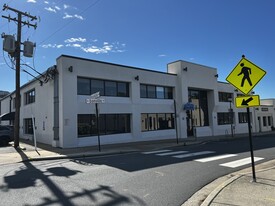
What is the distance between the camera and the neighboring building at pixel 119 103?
1791 centimetres

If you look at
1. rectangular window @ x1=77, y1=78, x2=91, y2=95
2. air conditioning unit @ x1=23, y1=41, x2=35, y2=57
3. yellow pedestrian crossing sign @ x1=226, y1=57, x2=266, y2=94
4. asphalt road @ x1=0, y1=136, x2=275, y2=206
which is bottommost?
asphalt road @ x1=0, y1=136, x2=275, y2=206

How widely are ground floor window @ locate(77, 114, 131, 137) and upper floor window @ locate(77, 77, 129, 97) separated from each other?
1.79m

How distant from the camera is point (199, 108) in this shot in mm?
29250

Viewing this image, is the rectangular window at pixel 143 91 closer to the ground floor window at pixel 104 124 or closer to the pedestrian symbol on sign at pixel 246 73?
the ground floor window at pixel 104 124

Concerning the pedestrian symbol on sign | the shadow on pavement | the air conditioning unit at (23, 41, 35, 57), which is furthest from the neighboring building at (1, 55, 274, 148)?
the pedestrian symbol on sign

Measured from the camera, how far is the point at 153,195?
6184 millimetres

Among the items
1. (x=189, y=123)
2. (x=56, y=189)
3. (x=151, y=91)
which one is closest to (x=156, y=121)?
(x=151, y=91)

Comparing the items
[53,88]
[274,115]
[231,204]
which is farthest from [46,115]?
[274,115]

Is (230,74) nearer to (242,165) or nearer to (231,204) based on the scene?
(231,204)

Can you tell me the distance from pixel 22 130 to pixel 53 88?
11.8m

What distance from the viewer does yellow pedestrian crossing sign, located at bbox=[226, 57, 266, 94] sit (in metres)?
6.86

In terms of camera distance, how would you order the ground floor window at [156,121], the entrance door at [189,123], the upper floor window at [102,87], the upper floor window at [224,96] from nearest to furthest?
the upper floor window at [102,87]
the ground floor window at [156,121]
the entrance door at [189,123]
the upper floor window at [224,96]

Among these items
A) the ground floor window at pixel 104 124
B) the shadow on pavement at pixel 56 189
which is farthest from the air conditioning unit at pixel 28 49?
the shadow on pavement at pixel 56 189

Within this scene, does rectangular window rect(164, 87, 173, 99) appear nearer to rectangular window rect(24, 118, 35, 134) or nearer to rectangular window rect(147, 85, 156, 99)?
rectangular window rect(147, 85, 156, 99)
